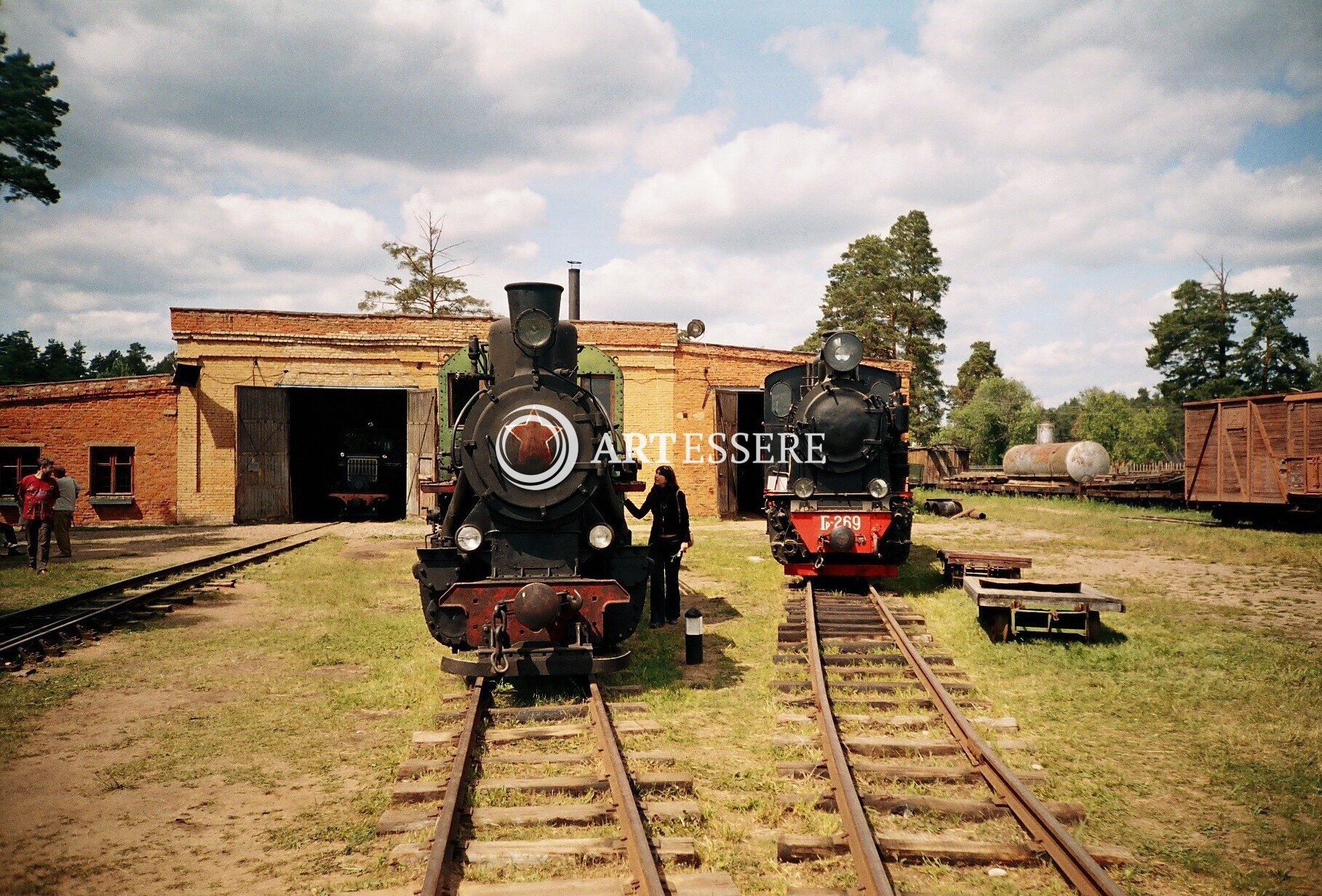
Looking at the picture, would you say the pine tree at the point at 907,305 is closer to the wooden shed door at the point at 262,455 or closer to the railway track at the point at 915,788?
the wooden shed door at the point at 262,455

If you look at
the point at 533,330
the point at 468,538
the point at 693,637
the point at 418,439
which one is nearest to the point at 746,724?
the point at 693,637

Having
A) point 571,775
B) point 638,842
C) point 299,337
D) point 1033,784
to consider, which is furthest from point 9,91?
point 299,337

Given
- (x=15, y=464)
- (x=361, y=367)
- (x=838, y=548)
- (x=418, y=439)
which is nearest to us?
(x=838, y=548)

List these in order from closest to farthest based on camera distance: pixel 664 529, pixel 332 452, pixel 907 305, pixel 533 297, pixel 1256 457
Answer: pixel 533 297
pixel 664 529
pixel 1256 457
pixel 332 452
pixel 907 305

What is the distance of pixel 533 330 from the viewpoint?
22.3 ft

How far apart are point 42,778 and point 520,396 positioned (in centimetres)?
390

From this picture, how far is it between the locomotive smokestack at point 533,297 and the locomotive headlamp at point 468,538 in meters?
1.83

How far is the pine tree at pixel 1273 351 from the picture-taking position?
49.8 meters

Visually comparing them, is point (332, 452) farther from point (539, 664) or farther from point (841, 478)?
point (539, 664)

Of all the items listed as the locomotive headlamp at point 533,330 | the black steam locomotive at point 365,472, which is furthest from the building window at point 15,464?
the locomotive headlamp at point 533,330

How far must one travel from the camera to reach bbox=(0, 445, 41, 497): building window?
21516 millimetres

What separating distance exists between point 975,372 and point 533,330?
219 feet

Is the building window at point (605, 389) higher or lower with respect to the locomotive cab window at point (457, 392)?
higher

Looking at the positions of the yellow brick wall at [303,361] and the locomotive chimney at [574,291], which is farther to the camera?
the yellow brick wall at [303,361]
